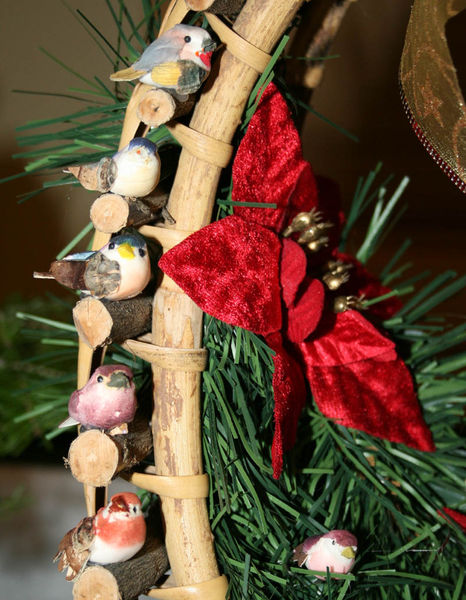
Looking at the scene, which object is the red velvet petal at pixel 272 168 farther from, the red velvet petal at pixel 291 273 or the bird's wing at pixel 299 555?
the bird's wing at pixel 299 555

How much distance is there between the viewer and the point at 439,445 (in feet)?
1.16

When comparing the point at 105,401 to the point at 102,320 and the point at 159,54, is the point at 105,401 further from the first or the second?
the point at 159,54

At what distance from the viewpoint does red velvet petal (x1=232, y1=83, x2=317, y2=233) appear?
26 cm

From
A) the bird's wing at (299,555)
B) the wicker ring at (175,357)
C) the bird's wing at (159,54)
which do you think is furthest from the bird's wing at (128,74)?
the bird's wing at (299,555)

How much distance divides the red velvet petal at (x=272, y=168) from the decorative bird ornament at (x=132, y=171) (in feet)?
0.12

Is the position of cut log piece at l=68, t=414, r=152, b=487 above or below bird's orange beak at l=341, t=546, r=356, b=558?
above

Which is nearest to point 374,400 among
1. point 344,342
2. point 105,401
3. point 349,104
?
point 344,342

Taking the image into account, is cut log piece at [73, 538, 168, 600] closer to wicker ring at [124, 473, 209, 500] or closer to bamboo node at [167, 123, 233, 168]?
wicker ring at [124, 473, 209, 500]

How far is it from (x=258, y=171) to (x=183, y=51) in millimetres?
62

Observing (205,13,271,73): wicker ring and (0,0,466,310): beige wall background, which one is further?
(0,0,466,310): beige wall background

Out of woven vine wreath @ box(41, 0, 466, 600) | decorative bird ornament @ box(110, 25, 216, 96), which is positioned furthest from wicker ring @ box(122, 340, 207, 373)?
decorative bird ornament @ box(110, 25, 216, 96)

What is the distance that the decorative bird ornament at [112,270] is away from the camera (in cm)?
24

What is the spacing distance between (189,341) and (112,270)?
4 centimetres

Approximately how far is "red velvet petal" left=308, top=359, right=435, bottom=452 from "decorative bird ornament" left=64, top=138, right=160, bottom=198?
13 cm
